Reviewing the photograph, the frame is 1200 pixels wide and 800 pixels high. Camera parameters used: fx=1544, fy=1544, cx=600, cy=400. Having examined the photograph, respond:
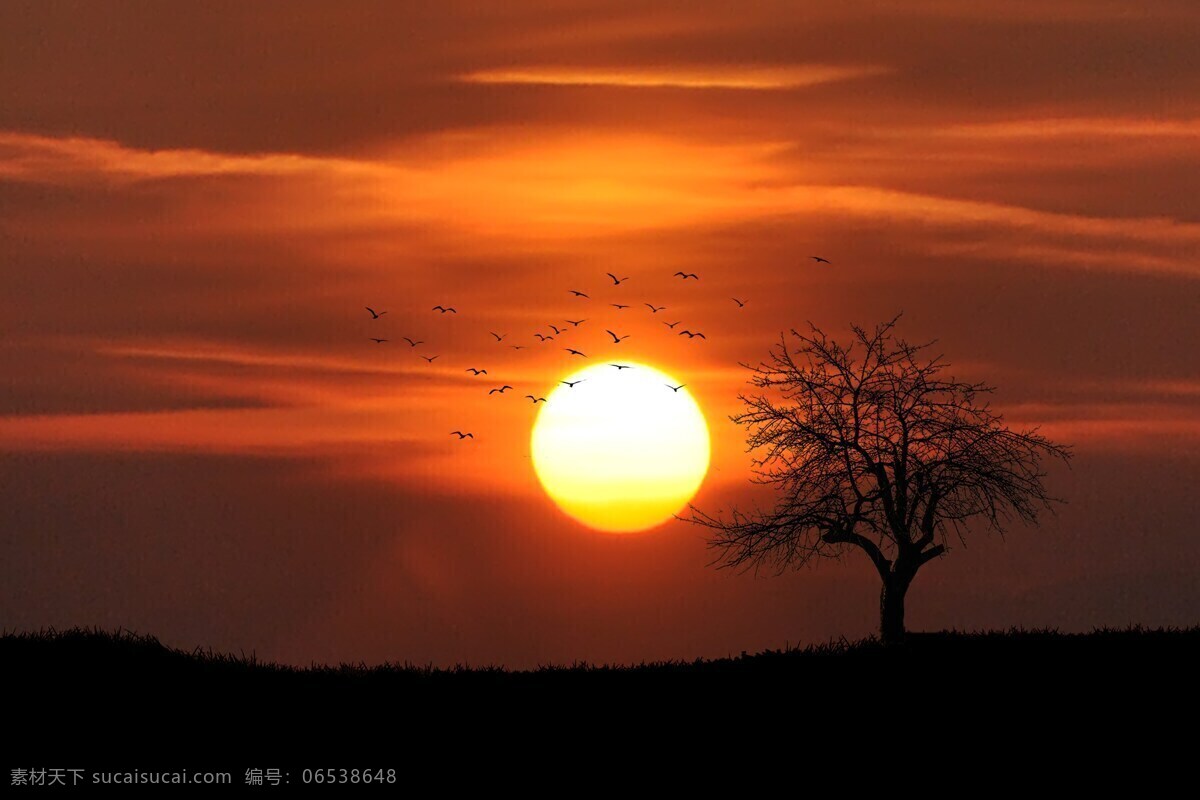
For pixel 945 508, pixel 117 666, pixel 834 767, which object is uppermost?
pixel 945 508

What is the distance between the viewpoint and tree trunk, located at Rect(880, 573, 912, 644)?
41344 millimetres

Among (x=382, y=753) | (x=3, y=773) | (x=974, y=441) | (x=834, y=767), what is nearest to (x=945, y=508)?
(x=974, y=441)

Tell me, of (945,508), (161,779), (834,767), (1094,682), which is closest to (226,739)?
(161,779)

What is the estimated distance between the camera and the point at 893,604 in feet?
136

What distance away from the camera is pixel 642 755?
91.2 ft

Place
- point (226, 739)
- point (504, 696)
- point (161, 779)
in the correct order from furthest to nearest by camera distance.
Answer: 1. point (504, 696)
2. point (226, 739)
3. point (161, 779)

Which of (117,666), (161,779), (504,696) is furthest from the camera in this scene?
(117,666)

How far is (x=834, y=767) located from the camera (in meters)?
27.3

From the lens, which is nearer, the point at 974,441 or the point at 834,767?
the point at 834,767

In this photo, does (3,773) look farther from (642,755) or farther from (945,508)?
(945,508)

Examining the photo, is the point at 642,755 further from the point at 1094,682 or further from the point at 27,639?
the point at 27,639

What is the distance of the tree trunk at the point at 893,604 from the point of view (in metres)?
41.3

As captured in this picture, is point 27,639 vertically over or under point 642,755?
over

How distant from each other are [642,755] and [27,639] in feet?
51.1
